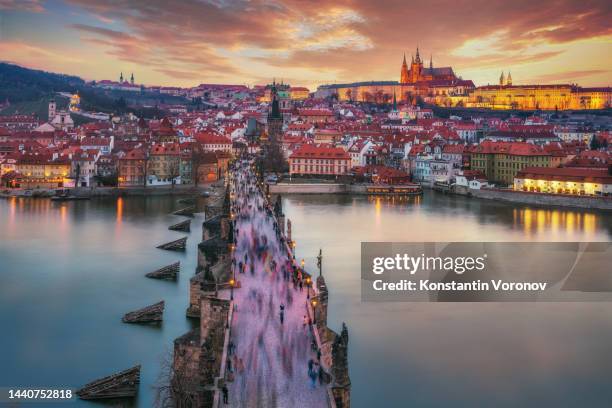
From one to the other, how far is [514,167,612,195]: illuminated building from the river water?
7292 mm

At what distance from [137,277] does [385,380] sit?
554cm

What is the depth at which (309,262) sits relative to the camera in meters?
12.5

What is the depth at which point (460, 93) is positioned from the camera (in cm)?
6694

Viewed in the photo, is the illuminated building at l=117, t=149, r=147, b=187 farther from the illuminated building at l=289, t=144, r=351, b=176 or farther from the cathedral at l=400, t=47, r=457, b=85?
the cathedral at l=400, t=47, r=457, b=85

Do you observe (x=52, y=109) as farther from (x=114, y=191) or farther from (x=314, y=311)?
(x=314, y=311)

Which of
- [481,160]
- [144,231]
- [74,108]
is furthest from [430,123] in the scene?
[144,231]

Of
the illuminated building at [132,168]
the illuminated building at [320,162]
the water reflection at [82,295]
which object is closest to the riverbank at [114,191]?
the illuminated building at [132,168]

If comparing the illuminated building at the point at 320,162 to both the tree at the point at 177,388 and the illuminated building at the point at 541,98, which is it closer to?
the tree at the point at 177,388

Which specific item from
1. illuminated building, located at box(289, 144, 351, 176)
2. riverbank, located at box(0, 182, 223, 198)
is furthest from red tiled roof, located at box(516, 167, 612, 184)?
riverbank, located at box(0, 182, 223, 198)

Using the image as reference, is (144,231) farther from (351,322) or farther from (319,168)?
(319,168)

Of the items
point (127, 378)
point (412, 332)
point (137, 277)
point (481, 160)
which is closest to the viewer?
point (127, 378)

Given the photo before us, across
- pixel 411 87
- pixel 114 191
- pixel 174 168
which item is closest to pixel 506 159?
pixel 174 168

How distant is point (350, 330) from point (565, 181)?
17242 mm

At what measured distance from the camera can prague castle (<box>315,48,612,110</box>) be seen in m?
61.1
